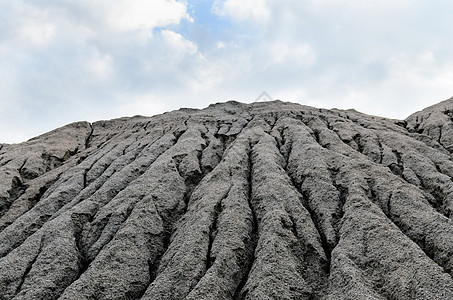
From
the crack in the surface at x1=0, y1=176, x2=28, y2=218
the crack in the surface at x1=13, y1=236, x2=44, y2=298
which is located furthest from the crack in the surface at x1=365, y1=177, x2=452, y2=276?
the crack in the surface at x1=0, y1=176, x2=28, y2=218

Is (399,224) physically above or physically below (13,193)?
below

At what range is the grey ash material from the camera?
38.1 feet

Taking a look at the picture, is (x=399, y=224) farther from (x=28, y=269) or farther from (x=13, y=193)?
(x=13, y=193)

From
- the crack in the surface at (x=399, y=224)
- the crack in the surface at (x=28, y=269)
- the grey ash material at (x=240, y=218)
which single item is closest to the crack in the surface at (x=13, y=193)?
the grey ash material at (x=240, y=218)

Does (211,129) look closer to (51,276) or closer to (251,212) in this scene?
(251,212)

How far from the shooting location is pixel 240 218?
1483 centimetres

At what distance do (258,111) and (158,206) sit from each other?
18.5m

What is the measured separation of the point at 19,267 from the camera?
13.7m

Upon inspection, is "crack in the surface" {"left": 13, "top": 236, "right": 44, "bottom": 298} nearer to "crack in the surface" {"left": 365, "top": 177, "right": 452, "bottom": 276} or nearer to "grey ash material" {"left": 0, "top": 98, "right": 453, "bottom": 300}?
"grey ash material" {"left": 0, "top": 98, "right": 453, "bottom": 300}

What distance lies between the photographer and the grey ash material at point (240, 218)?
11.6 m

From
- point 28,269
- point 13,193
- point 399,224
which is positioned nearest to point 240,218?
point 399,224

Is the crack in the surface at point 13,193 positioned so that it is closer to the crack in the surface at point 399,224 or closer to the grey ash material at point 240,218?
the grey ash material at point 240,218

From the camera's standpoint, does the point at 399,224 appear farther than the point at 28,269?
Yes

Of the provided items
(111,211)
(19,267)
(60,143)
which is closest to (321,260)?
(111,211)
